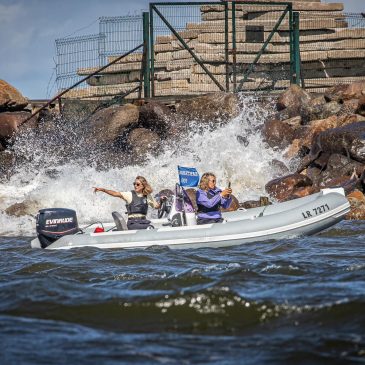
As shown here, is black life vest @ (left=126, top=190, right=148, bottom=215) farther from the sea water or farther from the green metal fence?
the green metal fence

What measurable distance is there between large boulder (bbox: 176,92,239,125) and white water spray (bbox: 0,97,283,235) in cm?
24

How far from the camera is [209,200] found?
1139 cm

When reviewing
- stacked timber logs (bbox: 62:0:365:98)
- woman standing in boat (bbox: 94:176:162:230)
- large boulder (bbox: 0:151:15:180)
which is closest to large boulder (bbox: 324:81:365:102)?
stacked timber logs (bbox: 62:0:365:98)

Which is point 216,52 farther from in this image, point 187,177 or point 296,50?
point 187,177

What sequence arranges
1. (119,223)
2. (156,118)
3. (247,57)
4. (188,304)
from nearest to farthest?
(188,304), (119,223), (156,118), (247,57)

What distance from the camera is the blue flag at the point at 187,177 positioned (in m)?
11.6

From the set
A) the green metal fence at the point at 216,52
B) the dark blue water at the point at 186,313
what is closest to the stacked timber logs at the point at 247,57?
the green metal fence at the point at 216,52

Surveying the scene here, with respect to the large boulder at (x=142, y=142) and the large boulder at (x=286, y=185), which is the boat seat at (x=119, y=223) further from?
the large boulder at (x=142, y=142)

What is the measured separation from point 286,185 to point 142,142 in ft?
15.3

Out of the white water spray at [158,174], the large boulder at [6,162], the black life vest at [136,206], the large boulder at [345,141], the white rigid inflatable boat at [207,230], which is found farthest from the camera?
the large boulder at [6,162]

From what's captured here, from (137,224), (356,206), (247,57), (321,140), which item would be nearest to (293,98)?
(247,57)

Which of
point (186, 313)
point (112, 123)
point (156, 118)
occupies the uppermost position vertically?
point (156, 118)

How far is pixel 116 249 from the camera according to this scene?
10.7m

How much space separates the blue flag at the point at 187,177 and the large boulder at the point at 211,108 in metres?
8.12
